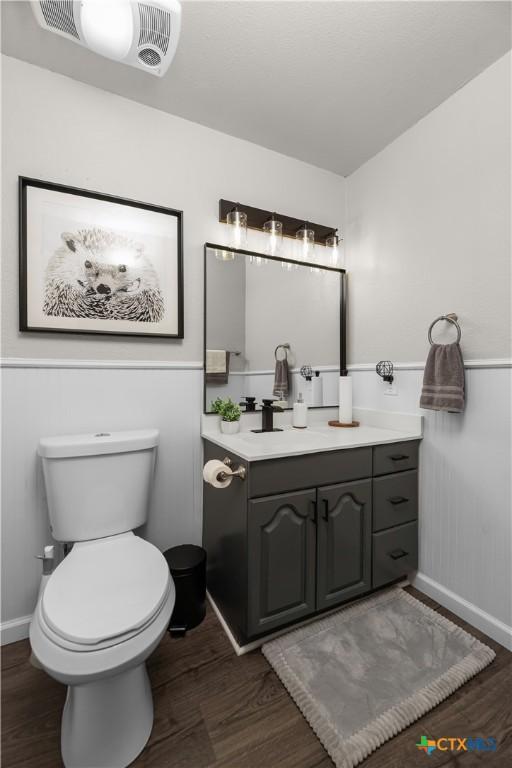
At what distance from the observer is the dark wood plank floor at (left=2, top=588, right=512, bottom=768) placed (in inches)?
39.5

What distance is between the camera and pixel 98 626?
909mm

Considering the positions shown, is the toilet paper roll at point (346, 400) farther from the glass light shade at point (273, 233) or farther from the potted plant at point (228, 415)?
the glass light shade at point (273, 233)

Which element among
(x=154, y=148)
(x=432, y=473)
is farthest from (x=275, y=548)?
A: (x=154, y=148)

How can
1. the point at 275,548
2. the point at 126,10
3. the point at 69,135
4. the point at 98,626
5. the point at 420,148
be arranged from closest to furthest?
the point at 98,626 → the point at 126,10 → the point at 275,548 → the point at 69,135 → the point at 420,148

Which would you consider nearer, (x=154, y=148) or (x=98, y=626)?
(x=98, y=626)

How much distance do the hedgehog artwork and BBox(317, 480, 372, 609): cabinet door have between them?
1.21m

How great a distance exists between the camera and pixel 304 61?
4.75ft

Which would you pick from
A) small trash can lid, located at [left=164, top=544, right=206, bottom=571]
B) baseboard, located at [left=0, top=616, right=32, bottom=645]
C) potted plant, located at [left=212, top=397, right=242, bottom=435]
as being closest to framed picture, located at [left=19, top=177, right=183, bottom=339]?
potted plant, located at [left=212, top=397, right=242, bottom=435]

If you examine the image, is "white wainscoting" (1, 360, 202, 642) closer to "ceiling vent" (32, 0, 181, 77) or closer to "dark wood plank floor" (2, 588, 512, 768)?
"dark wood plank floor" (2, 588, 512, 768)

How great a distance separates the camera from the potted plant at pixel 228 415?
174 cm

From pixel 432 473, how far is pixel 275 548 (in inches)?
36.5

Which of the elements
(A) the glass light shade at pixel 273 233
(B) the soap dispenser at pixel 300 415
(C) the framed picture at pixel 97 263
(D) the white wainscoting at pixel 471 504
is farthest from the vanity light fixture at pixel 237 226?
(D) the white wainscoting at pixel 471 504

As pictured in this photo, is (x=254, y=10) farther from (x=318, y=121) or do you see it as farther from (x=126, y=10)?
(x=318, y=121)

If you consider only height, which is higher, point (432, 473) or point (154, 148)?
point (154, 148)
